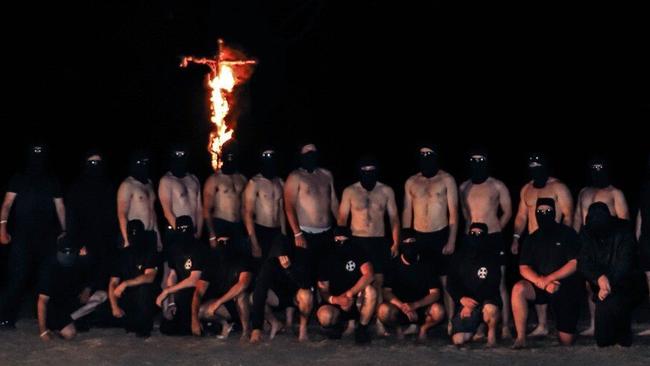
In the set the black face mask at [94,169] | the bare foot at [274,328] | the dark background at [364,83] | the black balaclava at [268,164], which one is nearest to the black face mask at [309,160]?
the black balaclava at [268,164]

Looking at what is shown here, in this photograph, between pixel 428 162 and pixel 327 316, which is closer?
pixel 327 316

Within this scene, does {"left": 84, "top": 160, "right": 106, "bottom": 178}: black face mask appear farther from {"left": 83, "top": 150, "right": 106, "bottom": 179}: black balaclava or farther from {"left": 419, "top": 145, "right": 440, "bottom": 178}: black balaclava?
{"left": 419, "top": 145, "right": 440, "bottom": 178}: black balaclava

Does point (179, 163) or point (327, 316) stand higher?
point (179, 163)

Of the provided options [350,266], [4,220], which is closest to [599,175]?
[350,266]

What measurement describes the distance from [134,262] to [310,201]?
2096 millimetres

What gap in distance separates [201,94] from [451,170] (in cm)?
533

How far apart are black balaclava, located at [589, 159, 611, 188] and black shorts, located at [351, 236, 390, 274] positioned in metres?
2.37

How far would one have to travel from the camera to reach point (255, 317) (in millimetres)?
17359

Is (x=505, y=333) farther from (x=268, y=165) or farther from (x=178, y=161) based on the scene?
(x=178, y=161)

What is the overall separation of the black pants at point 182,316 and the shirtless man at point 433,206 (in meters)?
2.54

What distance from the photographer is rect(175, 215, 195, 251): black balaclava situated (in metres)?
18.0

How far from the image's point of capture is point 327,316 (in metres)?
17.3

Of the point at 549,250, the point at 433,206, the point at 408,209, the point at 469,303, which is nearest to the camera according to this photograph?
the point at 469,303

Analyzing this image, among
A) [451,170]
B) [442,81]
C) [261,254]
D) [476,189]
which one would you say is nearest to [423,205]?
[476,189]
